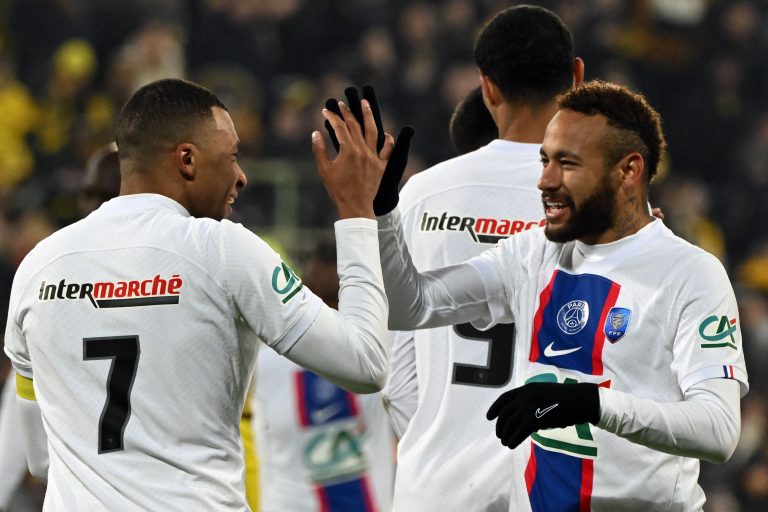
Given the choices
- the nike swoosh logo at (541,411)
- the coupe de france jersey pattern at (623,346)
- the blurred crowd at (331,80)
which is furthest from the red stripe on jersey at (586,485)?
the blurred crowd at (331,80)

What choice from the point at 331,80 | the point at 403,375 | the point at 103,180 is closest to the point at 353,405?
the point at 403,375

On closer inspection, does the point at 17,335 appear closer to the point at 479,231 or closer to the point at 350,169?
the point at 350,169

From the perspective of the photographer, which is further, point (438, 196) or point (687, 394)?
point (438, 196)

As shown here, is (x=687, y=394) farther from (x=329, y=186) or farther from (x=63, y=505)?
(x=63, y=505)

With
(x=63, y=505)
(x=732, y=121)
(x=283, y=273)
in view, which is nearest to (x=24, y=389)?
(x=63, y=505)

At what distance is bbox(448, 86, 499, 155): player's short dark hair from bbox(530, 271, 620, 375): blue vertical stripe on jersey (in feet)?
4.80

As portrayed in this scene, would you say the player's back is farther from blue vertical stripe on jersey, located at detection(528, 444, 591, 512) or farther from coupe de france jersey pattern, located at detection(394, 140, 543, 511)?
coupe de france jersey pattern, located at detection(394, 140, 543, 511)

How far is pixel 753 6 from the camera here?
15125 millimetres

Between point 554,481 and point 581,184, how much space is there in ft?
2.58

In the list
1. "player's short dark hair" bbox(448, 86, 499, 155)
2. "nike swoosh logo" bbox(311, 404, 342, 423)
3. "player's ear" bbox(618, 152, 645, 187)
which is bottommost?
"nike swoosh logo" bbox(311, 404, 342, 423)

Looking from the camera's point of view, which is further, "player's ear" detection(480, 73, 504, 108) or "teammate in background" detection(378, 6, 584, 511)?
"player's ear" detection(480, 73, 504, 108)

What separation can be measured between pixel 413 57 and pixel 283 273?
11.0 meters

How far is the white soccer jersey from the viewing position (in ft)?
19.7

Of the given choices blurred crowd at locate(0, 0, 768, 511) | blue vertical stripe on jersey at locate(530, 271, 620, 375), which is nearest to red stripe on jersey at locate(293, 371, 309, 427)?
blue vertical stripe on jersey at locate(530, 271, 620, 375)
